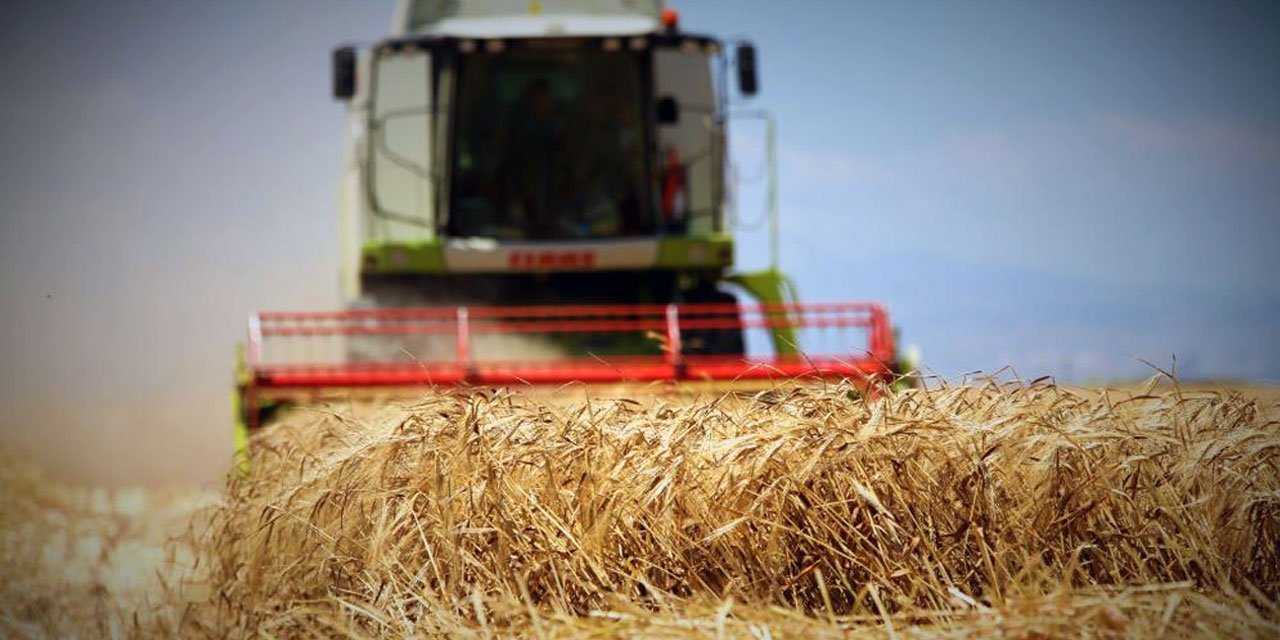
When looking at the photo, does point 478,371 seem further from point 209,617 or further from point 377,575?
point 377,575

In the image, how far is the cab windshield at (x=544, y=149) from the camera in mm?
9398

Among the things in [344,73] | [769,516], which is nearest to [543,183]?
[344,73]

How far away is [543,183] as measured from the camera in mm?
9422

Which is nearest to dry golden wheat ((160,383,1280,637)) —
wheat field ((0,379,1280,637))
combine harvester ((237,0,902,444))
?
wheat field ((0,379,1280,637))

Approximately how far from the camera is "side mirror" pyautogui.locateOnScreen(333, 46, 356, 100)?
30.0ft

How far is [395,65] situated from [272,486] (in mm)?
5634

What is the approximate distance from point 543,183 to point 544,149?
22 centimetres

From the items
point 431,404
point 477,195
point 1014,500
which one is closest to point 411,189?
point 477,195

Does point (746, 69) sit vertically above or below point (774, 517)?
above

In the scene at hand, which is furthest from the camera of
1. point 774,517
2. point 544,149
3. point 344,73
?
point 544,149

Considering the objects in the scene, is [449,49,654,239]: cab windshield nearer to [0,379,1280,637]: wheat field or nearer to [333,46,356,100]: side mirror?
[333,46,356,100]: side mirror

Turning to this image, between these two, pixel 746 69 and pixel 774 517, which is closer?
pixel 774 517

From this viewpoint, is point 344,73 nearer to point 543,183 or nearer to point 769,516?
point 543,183

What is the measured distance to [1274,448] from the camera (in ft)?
11.5
